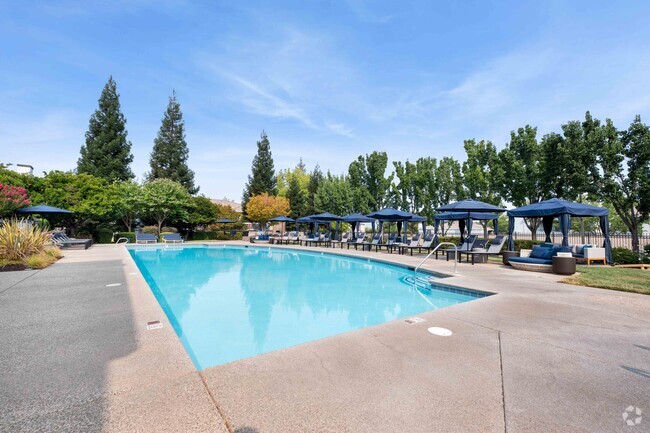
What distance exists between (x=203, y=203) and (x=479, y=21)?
81.6ft

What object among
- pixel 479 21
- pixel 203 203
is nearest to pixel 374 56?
pixel 479 21

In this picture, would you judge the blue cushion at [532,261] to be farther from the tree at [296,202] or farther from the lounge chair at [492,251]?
the tree at [296,202]

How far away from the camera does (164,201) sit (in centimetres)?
2469

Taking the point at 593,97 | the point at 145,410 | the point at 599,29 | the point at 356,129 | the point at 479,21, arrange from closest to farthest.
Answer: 1. the point at 145,410
2. the point at 599,29
3. the point at 479,21
4. the point at 593,97
5. the point at 356,129

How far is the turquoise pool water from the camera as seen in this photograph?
5086mm

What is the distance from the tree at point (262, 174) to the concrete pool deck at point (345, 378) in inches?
1431

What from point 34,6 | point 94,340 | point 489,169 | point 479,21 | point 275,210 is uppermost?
point 479,21

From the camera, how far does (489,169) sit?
69.8 ft

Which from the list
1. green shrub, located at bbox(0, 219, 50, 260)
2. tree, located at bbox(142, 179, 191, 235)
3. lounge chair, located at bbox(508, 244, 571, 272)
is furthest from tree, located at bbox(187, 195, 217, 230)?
lounge chair, located at bbox(508, 244, 571, 272)

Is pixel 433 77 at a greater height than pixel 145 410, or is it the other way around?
pixel 433 77

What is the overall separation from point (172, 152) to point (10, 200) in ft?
79.5

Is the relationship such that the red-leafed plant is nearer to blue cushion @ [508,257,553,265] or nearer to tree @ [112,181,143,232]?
tree @ [112,181,143,232]

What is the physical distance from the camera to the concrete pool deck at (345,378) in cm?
188

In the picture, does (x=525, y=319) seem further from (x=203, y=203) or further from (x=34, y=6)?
(x=203, y=203)
